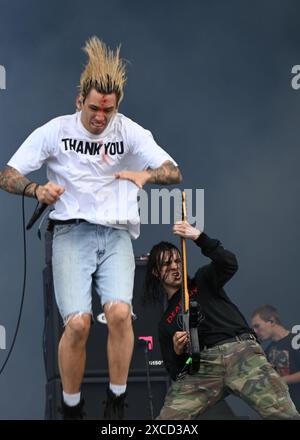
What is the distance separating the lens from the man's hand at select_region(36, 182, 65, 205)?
5133 mm

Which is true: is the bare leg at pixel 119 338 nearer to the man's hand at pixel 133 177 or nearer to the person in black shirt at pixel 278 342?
the man's hand at pixel 133 177

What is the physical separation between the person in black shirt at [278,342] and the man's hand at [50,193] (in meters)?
3.20

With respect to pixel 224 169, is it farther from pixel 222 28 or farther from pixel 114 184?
pixel 114 184

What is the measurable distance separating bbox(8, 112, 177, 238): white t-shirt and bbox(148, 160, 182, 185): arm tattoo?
0.15ft

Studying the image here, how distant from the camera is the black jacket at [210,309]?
5.95 metres

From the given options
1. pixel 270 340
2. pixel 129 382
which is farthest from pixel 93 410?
pixel 270 340

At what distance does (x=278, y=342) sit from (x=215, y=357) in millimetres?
2243

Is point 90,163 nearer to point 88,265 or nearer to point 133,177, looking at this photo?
point 133,177

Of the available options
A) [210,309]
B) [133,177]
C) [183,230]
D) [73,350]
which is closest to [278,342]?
[210,309]

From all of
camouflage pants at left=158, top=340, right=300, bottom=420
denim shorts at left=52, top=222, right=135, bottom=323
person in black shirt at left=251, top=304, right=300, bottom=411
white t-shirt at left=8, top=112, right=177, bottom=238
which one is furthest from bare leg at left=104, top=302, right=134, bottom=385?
person in black shirt at left=251, top=304, right=300, bottom=411

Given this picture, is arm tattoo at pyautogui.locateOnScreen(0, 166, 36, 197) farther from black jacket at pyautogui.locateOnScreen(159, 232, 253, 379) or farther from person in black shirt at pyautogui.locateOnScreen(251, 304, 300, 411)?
person in black shirt at pyautogui.locateOnScreen(251, 304, 300, 411)

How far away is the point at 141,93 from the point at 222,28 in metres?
0.73

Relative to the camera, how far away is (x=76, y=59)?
26.6ft

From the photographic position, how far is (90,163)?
5.50 m
